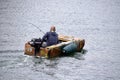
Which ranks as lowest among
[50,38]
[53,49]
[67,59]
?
[67,59]

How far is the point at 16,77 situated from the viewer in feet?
69.5

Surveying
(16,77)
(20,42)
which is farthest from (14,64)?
(20,42)

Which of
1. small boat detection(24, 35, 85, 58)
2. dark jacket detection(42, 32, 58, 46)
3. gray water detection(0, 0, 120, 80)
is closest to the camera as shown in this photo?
gray water detection(0, 0, 120, 80)

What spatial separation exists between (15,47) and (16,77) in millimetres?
7392

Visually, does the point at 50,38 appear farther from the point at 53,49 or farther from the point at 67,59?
the point at 67,59

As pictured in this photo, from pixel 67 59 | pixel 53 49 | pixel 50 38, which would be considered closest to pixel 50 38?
pixel 50 38

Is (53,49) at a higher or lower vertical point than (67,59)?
higher

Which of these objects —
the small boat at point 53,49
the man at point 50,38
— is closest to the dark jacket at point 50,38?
the man at point 50,38

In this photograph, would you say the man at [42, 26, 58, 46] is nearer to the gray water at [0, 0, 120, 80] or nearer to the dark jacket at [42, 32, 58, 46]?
the dark jacket at [42, 32, 58, 46]

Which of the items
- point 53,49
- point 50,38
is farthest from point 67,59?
point 50,38

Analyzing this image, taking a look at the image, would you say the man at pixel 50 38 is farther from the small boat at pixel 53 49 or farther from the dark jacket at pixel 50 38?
Result: the small boat at pixel 53 49

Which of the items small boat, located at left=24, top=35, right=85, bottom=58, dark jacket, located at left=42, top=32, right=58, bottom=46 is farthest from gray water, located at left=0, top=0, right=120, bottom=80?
dark jacket, located at left=42, top=32, right=58, bottom=46

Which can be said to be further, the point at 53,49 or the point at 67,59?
the point at 67,59

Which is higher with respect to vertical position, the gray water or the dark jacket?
the dark jacket
